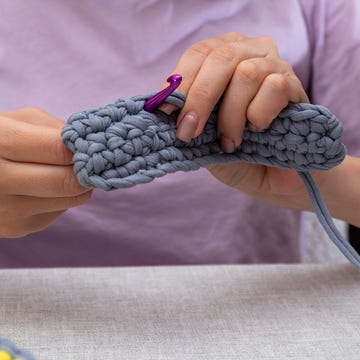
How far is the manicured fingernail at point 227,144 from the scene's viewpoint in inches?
26.2

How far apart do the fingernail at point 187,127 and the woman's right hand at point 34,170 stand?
89 mm

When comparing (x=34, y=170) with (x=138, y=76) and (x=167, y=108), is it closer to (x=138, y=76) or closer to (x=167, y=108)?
(x=167, y=108)

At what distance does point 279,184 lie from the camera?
0.78 meters

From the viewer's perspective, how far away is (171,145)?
24.8 inches

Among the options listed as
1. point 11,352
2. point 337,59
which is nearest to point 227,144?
point 11,352

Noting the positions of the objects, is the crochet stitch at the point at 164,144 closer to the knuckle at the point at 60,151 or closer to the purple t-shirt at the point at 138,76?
the knuckle at the point at 60,151

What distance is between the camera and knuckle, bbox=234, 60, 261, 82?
2.19 feet

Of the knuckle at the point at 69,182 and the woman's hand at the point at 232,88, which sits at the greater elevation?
the woman's hand at the point at 232,88

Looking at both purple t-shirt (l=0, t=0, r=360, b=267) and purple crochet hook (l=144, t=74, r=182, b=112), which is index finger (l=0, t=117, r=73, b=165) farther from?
purple t-shirt (l=0, t=0, r=360, b=267)

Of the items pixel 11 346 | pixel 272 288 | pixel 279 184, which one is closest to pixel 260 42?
pixel 279 184

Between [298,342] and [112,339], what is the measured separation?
149 mm

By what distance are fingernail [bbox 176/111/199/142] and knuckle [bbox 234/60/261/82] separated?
66 mm

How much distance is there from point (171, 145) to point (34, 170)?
4.4 inches

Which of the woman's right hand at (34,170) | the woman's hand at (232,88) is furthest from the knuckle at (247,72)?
the woman's right hand at (34,170)
